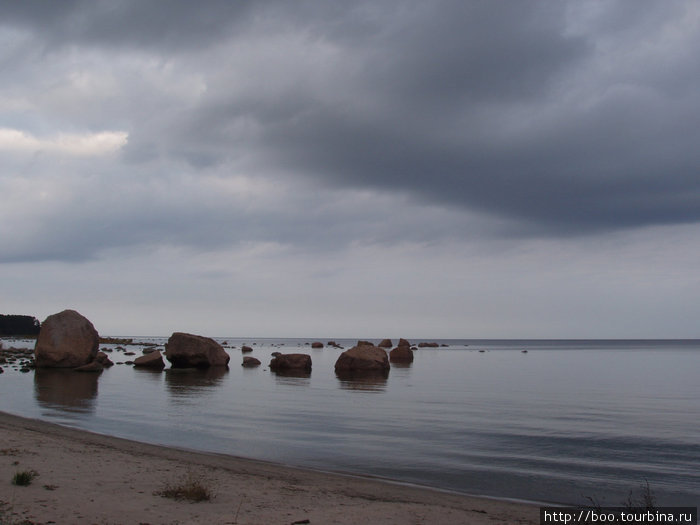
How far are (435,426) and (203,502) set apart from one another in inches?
497

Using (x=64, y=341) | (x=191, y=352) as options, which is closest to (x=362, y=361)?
(x=191, y=352)

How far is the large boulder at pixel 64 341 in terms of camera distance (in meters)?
44.6

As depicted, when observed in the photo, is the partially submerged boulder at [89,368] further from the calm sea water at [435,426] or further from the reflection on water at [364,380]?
the reflection on water at [364,380]

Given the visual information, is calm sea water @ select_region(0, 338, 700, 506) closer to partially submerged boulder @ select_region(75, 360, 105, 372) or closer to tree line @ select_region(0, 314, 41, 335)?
partially submerged boulder @ select_region(75, 360, 105, 372)

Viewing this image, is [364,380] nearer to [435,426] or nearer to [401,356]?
[435,426]

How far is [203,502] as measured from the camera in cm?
923

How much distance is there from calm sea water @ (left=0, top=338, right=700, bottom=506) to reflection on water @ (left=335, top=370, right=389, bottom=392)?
0.54m

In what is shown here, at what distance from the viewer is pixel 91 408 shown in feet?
79.3

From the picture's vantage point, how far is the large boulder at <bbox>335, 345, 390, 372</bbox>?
159ft

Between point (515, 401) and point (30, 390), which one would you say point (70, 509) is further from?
point (30, 390)

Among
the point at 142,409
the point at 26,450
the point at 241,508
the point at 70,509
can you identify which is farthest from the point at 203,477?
the point at 142,409

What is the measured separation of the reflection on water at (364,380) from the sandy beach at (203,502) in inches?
845

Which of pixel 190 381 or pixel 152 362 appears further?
pixel 152 362

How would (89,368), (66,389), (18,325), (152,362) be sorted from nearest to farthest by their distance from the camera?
(66,389)
(89,368)
(152,362)
(18,325)
